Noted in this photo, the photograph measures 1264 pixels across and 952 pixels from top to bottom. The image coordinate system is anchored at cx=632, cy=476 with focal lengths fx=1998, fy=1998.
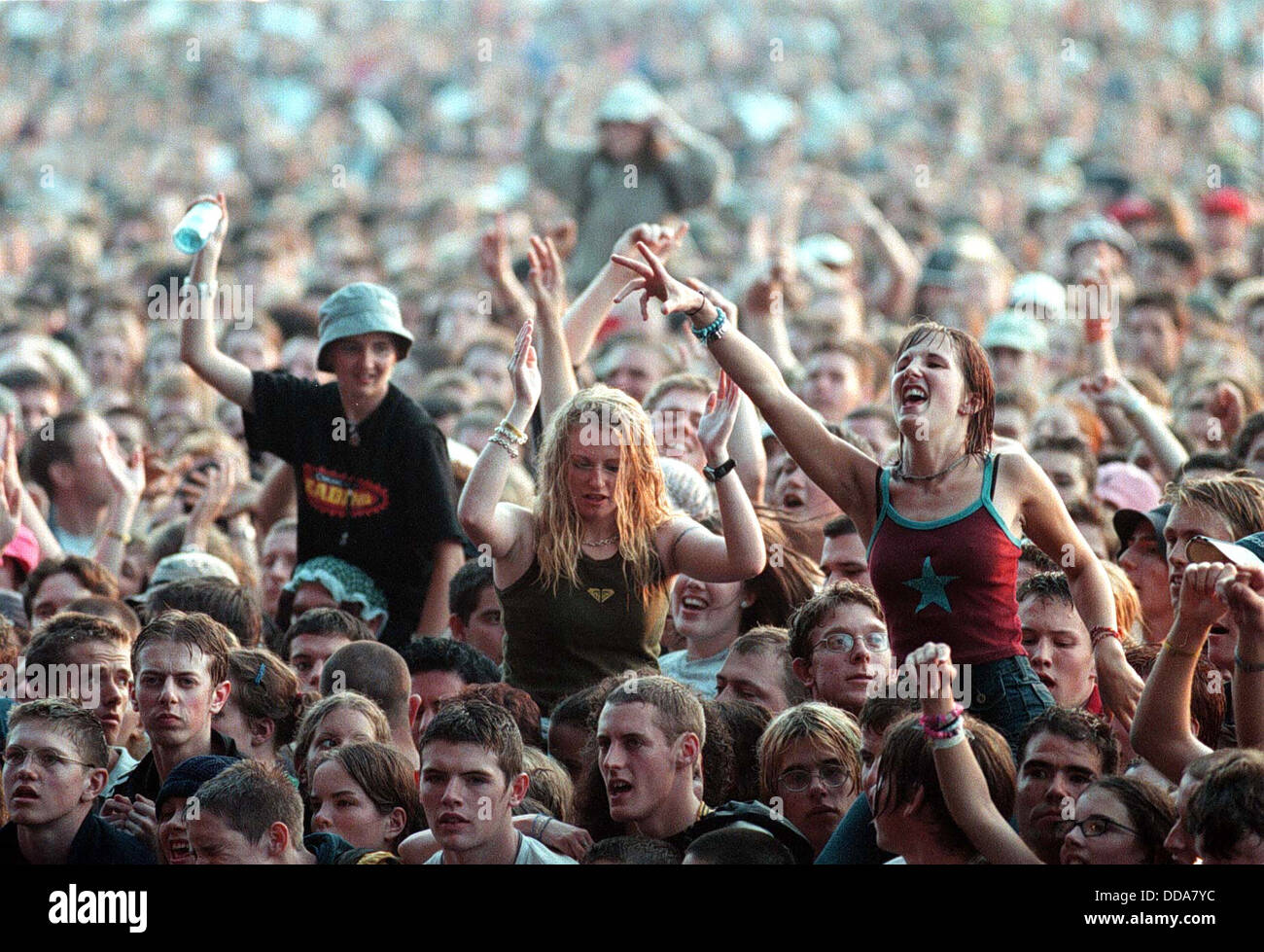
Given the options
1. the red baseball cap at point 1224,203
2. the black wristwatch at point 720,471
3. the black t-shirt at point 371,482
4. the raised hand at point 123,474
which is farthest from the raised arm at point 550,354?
the red baseball cap at point 1224,203

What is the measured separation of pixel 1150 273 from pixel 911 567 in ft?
29.8

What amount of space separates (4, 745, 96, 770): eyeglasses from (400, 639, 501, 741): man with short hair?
4.24 feet

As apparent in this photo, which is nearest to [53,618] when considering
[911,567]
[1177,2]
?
[911,567]

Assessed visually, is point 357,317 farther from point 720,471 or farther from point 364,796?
point 364,796

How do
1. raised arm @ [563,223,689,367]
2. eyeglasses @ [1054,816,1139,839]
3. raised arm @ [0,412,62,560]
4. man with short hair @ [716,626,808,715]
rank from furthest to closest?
raised arm @ [0,412,62,560] < raised arm @ [563,223,689,367] < man with short hair @ [716,626,808,715] < eyeglasses @ [1054,816,1139,839]

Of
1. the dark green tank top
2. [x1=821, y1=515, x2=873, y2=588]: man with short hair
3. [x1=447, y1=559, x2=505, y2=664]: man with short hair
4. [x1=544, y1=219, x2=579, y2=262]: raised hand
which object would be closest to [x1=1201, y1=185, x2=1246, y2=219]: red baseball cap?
[x1=544, y1=219, x2=579, y2=262]: raised hand

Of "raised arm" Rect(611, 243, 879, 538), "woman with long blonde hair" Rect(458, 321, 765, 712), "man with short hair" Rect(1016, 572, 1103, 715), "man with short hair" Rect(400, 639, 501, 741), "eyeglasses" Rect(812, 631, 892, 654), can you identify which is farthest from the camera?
"man with short hair" Rect(400, 639, 501, 741)

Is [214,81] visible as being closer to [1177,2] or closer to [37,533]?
[1177,2]

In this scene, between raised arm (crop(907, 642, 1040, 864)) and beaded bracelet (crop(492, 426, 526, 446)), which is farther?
beaded bracelet (crop(492, 426, 526, 446))

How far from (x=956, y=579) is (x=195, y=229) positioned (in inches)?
119

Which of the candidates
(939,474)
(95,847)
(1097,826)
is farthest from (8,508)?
(1097,826)

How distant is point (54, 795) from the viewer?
5.25 m

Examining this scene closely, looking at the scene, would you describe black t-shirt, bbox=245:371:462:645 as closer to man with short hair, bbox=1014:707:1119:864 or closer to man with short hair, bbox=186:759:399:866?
man with short hair, bbox=186:759:399:866

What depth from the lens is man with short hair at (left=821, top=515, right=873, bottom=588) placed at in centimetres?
668
